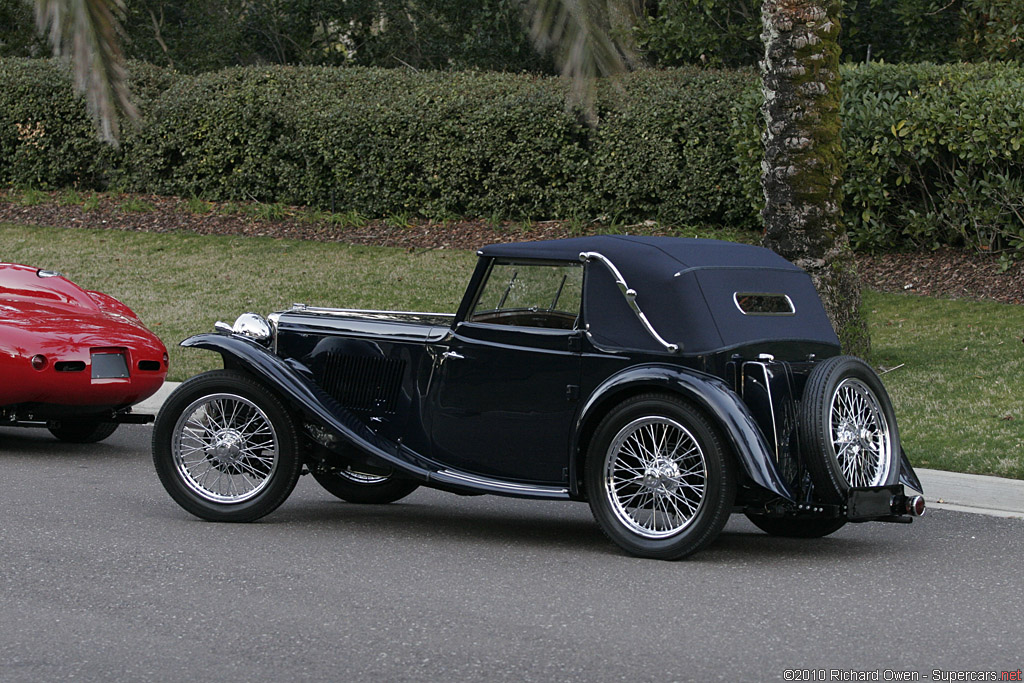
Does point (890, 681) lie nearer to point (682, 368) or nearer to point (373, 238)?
point (682, 368)

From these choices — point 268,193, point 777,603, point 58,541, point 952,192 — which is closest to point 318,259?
point 268,193

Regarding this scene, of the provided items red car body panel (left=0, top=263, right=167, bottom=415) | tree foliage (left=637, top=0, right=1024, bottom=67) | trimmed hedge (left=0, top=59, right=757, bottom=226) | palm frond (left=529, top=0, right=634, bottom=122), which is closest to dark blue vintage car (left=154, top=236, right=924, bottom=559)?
red car body panel (left=0, top=263, right=167, bottom=415)

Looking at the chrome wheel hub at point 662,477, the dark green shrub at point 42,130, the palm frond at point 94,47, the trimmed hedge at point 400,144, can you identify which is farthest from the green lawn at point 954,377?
the dark green shrub at point 42,130

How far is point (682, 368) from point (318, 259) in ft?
38.6

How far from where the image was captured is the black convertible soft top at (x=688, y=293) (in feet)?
21.5

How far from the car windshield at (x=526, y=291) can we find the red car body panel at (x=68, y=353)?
3387mm

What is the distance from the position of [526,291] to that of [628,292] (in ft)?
2.21

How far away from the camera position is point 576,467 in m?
6.55

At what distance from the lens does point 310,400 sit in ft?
23.0

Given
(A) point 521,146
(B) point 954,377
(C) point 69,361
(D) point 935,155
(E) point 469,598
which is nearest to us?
(E) point 469,598

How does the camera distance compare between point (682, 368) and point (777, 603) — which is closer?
point (777, 603)

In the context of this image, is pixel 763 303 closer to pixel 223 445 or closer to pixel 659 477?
pixel 659 477

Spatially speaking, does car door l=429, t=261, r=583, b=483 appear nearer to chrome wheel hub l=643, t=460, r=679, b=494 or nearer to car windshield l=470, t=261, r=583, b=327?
car windshield l=470, t=261, r=583, b=327

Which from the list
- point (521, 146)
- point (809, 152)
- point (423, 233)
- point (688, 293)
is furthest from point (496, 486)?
point (423, 233)
